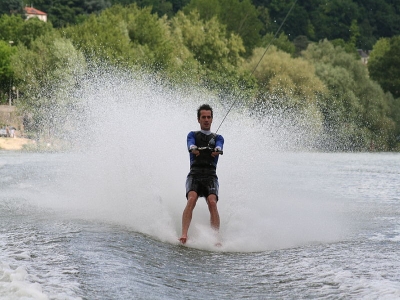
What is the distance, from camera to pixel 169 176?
40.7 ft

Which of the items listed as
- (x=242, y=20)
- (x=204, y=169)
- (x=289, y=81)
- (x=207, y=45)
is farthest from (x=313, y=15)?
(x=204, y=169)

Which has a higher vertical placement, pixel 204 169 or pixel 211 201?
pixel 204 169

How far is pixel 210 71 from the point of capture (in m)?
56.6

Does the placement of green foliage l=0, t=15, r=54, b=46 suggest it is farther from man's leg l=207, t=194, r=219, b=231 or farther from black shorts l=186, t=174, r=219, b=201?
man's leg l=207, t=194, r=219, b=231

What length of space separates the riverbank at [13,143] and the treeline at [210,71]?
148 cm

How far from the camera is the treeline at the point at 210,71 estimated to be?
153 feet

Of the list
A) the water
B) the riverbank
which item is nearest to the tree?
the riverbank

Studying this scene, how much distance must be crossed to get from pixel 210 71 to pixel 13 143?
16.2 metres

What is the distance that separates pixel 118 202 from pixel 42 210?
42.0 inches

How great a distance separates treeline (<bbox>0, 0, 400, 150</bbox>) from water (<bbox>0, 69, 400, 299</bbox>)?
2837cm

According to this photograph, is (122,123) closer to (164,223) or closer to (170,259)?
(164,223)

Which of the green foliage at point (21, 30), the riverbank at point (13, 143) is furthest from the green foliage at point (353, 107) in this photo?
the green foliage at point (21, 30)

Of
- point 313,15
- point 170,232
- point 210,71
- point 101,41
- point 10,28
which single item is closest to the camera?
point 170,232

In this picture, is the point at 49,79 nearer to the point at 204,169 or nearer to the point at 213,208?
the point at 204,169
